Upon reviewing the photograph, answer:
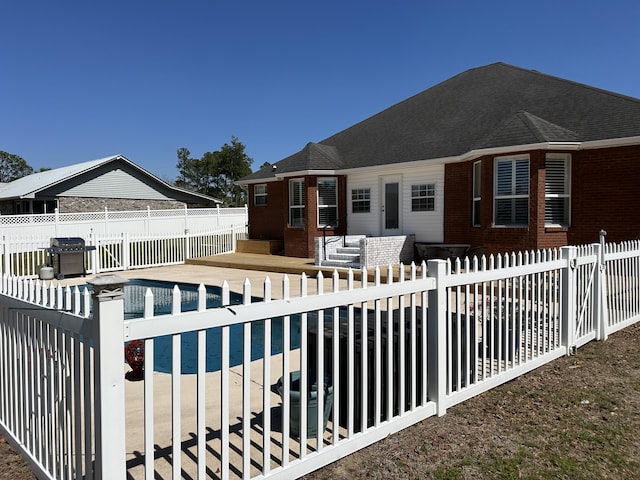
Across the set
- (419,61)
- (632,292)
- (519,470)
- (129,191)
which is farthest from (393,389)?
(129,191)

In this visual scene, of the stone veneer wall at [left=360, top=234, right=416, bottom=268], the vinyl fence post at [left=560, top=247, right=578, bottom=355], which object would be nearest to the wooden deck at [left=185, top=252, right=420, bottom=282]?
the stone veneer wall at [left=360, top=234, right=416, bottom=268]

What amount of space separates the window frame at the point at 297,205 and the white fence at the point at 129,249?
4684 millimetres

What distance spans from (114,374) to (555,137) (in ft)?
39.3

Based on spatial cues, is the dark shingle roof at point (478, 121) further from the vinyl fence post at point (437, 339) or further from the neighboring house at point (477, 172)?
the vinyl fence post at point (437, 339)

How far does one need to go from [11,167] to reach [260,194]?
90522 millimetres

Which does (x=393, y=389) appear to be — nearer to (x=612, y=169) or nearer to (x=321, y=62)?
(x=612, y=169)

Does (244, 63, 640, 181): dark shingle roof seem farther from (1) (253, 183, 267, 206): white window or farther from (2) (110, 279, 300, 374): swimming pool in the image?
(2) (110, 279, 300, 374): swimming pool

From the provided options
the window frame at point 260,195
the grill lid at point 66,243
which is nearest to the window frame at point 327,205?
the window frame at point 260,195

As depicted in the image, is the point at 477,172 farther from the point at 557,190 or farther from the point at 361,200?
the point at 361,200

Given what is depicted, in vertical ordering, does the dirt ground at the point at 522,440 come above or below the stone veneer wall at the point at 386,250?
below

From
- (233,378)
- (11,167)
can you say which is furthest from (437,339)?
(11,167)

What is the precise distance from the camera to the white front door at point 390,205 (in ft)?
52.5

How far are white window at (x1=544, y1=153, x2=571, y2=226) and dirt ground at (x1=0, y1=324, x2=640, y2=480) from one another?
292 inches

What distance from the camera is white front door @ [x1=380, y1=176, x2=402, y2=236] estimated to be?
15988mm
